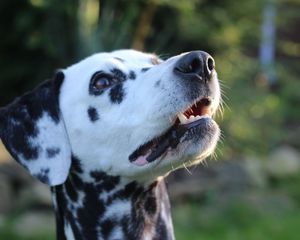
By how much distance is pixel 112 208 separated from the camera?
12.0 ft

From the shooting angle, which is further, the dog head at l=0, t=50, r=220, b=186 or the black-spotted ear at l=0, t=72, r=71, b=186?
the black-spotted ear at l=0, t=72, r=71, b=186

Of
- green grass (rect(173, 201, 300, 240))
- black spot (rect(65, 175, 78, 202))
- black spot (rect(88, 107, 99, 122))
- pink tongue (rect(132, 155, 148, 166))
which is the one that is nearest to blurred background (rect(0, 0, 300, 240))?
green grass (rect(173, 201, 300, 240))

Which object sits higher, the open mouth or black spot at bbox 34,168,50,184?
the open mouth

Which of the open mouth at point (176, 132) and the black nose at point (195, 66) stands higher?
the black nose at point (195, 66)

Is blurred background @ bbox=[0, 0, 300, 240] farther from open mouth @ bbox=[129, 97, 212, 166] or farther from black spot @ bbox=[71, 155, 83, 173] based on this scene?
open mouth @ bbox=[129, 97, 212, 166]

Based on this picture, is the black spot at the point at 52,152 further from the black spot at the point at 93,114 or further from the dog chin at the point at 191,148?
the dog chin at the point at 191,148

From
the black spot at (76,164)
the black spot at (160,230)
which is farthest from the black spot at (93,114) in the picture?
the black spot at (160,230)

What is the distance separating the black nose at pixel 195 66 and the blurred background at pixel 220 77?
3.41 meters

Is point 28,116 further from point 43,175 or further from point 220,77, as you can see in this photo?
point 220,77

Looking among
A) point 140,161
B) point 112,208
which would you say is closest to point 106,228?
point 112,208

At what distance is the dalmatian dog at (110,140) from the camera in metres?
3.33

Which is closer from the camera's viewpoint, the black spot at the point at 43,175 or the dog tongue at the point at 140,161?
the dog tongue at the point at 140,161

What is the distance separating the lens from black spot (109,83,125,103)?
140 inches

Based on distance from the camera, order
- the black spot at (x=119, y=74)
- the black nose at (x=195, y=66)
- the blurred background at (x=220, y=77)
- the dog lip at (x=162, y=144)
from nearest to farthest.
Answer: the black nose at (x=195, y=66) → the dog lip at (x=162, y=144) → the black spot at (x=119, y=74) → the blurred background at (x=220, y=77)
